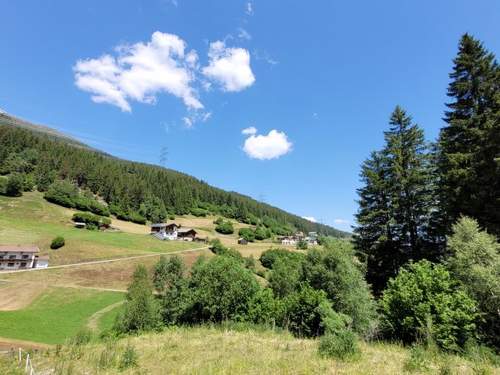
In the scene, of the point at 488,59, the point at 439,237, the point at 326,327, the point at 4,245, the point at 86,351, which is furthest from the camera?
the point at 4,245

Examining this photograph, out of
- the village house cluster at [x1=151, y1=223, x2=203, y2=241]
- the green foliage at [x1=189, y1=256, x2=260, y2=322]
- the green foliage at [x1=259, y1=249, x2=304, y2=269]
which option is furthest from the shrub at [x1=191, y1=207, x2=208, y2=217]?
the green foliage at [x1=189, y1=256, x2=260, y2=322]

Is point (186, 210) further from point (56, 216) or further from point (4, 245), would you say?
point (4, 245)

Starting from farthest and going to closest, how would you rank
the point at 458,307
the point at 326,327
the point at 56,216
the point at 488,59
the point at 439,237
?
the point at 56,216
the point at 439,237
the point at 488,59
the point at 326,327
the point at 458,307

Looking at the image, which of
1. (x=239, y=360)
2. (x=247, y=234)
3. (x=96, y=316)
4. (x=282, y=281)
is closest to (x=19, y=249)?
(x=96, y=316)

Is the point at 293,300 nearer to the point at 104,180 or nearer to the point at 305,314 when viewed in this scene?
the point at 305,314

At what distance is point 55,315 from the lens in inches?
1325

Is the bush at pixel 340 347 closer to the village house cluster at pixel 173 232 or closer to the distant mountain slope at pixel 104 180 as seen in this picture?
the village house cluster at pixel 173 232

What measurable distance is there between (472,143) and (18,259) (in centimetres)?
7289

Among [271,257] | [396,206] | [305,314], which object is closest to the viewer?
[305,314]

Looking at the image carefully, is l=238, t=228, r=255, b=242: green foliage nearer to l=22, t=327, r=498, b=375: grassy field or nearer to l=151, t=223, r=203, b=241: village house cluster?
l=151, t=223, r=203, b=241: village house cluster

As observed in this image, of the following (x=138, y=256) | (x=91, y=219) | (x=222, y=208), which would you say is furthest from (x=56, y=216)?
(x=222, y=208)

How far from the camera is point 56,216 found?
265ft

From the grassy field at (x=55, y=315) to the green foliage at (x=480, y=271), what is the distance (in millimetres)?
28403

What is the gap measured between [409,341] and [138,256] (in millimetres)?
60104
